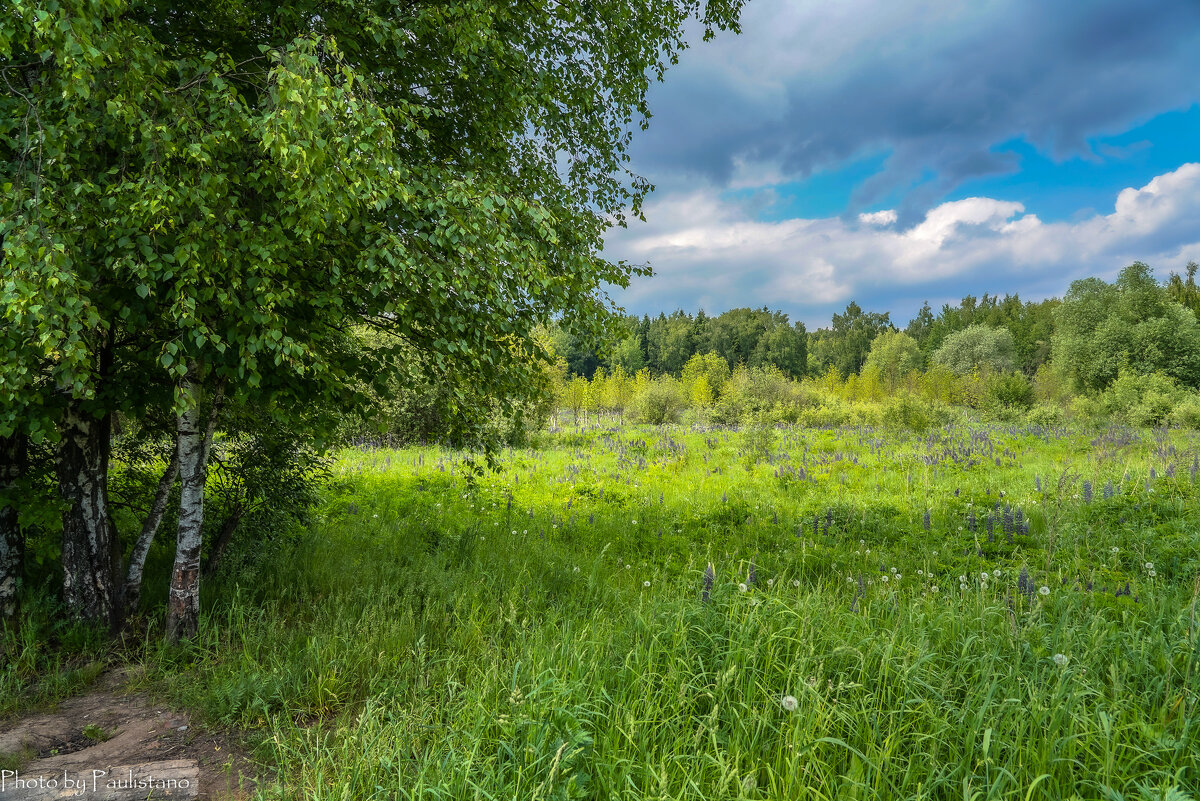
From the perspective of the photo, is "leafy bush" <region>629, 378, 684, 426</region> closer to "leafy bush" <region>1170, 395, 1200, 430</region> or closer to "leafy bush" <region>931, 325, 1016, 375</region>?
"leafy bush" <region>1170, 395, 1200, 430</region>

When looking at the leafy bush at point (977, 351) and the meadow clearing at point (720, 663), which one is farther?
the leafy bush at point (977, 351)

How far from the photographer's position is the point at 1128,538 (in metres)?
6.25

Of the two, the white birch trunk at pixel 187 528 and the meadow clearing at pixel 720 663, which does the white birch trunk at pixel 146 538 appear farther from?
the meadow clearing at pixel 720 663

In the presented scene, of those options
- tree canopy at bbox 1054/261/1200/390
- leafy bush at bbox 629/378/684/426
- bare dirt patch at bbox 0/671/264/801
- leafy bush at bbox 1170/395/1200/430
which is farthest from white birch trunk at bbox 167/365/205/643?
tree canopy at bbox 1054/261/1200/390

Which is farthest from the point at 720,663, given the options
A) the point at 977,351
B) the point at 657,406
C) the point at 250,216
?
the point at 977,351

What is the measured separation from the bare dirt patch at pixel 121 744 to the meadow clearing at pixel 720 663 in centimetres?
17

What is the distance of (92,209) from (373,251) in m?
1.57

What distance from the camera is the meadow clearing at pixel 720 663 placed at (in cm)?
245

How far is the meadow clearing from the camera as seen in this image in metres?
2.45

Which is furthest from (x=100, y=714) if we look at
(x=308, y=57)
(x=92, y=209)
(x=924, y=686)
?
(x=924, y=686)

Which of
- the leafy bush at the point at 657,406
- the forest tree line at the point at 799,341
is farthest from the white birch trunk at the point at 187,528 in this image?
the forest tree line at the point at 799,341

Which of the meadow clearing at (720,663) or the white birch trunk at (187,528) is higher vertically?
the white birch trunk at (187,528)

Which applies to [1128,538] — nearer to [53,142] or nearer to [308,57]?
[308,57]

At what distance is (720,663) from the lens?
3203mm
